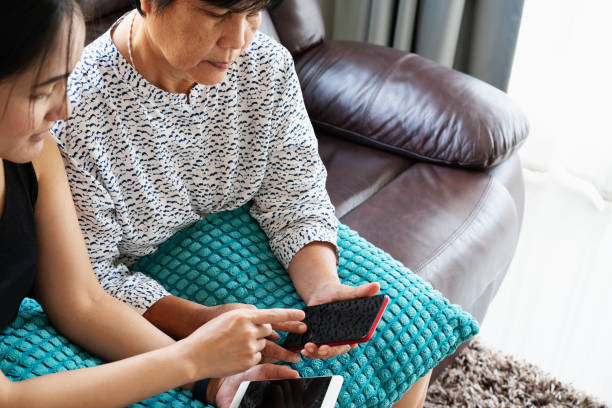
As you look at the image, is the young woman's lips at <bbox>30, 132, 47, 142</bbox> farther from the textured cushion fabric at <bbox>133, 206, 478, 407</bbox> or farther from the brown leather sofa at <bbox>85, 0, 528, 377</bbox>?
the brown leather sofa at <bbox>85, 0, 528, 377</bbox>

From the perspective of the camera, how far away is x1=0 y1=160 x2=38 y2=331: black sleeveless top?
0.92 meters

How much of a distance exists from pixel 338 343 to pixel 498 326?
1.04 m

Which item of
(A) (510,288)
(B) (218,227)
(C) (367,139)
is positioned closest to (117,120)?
(B) (218,227)

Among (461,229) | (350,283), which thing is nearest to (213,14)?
(350,283)

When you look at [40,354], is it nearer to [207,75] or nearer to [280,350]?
[280,350]

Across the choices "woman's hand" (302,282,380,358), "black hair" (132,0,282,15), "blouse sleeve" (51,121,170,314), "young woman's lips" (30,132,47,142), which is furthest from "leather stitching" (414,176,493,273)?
"young woman's lips" (30,132,47,142)

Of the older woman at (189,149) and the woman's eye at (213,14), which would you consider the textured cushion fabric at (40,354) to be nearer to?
the older woman at (189,149)

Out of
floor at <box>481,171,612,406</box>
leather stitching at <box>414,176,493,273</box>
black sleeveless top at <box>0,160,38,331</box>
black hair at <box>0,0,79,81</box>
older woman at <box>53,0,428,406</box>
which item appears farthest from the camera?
floor at <box>481,171,612,406</box>

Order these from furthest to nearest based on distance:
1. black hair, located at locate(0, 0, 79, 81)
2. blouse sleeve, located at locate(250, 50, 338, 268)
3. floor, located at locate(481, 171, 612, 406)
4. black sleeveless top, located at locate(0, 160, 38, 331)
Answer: floor, located at locate(481, 171, 612, 406)
blouse sleeve, located at locate(250, 50, 338, 268)
black sleeveless top, located at locate(0, 160, 38, 331)
black hair, located at locate(0, 0, 79, 81)

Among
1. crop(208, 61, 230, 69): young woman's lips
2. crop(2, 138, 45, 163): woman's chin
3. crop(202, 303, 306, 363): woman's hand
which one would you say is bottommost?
crop(202, 303, 306, 363): woman's hand

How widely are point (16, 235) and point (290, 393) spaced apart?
0.44 m

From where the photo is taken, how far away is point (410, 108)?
5.65 ft

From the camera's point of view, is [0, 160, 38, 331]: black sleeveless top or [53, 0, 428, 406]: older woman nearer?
[0, 160, 38, 331]: black sleeveless top

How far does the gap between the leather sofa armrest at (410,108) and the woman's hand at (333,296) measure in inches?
25.5
